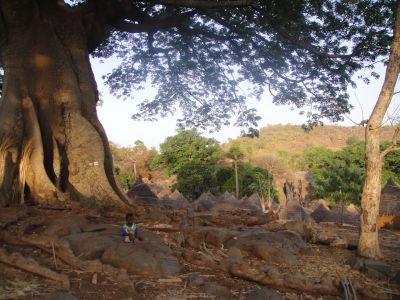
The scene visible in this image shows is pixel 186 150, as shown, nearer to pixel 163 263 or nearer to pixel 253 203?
pixel 253 203

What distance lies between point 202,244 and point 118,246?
1.50m

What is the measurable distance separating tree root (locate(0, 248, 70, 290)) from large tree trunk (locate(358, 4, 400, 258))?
14.9 ft

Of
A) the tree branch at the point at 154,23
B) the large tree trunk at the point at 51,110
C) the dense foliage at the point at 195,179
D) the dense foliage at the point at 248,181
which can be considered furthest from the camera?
the dense foliage at the point at 248,181

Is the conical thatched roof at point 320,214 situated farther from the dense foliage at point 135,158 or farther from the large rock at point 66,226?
the dense foliage at point 135,158

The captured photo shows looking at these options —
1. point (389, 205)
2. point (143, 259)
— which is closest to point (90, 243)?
point (143, 259)

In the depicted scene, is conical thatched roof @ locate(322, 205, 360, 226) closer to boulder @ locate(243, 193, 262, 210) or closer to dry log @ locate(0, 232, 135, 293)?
boulder @ locate(243, 193, 262, 210)

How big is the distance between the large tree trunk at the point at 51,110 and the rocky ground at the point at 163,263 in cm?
117

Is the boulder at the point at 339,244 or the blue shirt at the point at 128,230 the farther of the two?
the boulder at the point at 339,244

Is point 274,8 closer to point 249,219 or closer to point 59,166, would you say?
point 249,219

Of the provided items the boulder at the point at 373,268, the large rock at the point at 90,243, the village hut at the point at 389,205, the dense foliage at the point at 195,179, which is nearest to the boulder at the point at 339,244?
the boulder at the point at 373,268

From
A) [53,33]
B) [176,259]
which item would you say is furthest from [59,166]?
[176,259]

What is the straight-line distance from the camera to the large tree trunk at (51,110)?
7172mm

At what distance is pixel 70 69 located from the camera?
823 centimetres

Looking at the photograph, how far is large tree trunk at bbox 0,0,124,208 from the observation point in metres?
7.17
